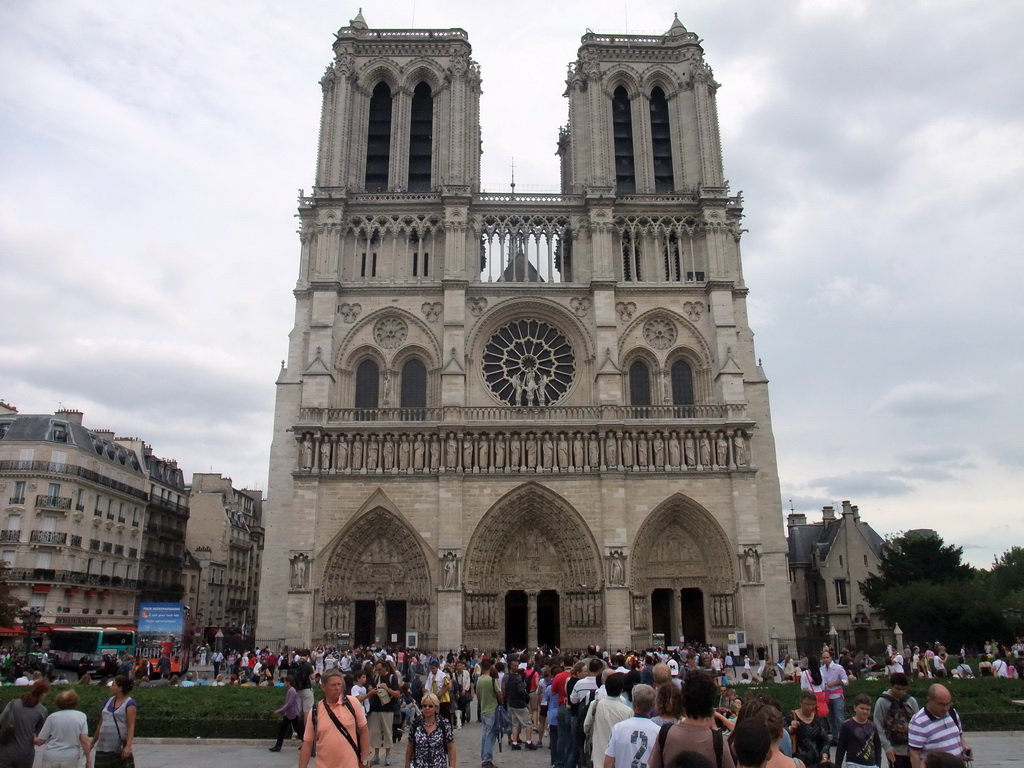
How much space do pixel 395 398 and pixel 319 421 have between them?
2940 millimetres

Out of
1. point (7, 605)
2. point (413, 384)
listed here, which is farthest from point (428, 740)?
point (7, 605)

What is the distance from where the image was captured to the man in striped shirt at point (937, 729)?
5691 millimetres

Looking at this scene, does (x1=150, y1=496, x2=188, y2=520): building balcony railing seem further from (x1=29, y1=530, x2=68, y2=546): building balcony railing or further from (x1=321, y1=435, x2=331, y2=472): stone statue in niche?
(x1=321, y1=435, x2=331, y2=472): stone statue in niche

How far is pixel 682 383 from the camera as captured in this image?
30.1 metres

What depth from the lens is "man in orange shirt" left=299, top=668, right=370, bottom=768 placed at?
5523mm

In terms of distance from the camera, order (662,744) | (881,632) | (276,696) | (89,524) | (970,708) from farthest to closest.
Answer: (881,632) → (89,524) → (276,696) → (970,708) → (662,744)

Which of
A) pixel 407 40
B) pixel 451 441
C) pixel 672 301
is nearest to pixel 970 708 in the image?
pixel 451 441

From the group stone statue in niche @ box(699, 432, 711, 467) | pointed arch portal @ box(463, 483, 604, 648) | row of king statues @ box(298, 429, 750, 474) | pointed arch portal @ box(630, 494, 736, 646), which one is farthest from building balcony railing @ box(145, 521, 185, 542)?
stone statue in niche @ box(699, 432, 711, 467)

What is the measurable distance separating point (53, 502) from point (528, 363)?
1825 centimetres

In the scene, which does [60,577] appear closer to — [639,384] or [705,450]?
[639,384]

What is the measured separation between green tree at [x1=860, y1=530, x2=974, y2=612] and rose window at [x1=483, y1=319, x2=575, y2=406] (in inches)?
598

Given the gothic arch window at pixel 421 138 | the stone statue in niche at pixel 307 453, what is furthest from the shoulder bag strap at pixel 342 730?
the gothic arch window at pixel 421 138

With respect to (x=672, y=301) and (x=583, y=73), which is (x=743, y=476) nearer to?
(x=672, y=301)

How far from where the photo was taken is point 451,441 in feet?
89.4
